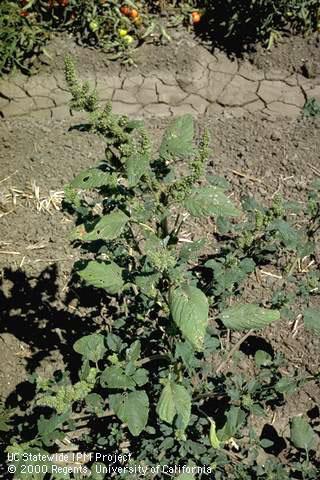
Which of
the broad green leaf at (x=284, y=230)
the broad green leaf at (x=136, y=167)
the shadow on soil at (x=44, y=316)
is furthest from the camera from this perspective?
the shadow on soil at (x=44, y=316)

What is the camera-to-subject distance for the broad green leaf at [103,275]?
1.83m

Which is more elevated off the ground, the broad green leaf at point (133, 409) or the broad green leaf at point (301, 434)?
the broad green leaf at point (133, 409)

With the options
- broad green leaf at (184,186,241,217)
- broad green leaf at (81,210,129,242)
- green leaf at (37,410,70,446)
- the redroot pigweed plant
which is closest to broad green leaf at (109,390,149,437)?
the redroot pigweed plant

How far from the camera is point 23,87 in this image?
4.65 m

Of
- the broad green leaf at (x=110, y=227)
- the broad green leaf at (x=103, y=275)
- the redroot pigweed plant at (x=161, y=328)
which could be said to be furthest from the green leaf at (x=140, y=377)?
the broad green leaf at (x=110, y=227)

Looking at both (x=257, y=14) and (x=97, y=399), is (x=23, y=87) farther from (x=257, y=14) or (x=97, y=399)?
(x=97, y=399)

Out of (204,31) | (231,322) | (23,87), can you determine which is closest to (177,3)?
(204,31)

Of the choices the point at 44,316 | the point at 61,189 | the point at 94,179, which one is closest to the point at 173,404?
the point at 94,179

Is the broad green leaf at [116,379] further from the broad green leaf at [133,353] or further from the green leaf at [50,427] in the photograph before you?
the green leaf at [50,427]

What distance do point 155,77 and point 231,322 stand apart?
10.9ft

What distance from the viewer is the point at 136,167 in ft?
4.79

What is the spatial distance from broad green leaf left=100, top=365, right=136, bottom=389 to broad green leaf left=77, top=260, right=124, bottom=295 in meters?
0.29

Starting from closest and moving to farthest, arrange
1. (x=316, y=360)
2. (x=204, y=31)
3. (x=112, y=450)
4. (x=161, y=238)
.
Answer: (x=161, y=238)
(x=112, y=450)
(x=316, y=360)
(x=204, y=31)

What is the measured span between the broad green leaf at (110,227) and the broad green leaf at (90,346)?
0.59m
